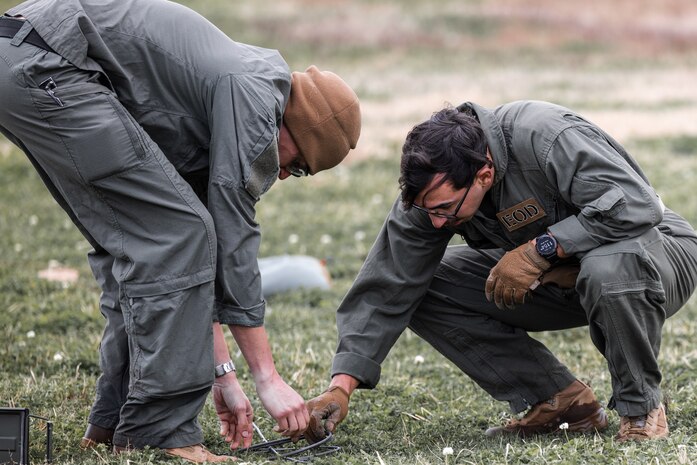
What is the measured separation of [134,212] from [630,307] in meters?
2.19

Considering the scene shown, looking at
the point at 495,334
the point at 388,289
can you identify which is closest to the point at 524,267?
the point at 495,334

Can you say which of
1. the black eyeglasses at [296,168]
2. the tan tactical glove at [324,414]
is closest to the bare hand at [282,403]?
the tan tactical glove at [324,414]

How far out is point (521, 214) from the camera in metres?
4.62

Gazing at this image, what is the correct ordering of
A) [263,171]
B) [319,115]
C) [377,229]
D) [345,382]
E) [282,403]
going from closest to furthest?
[263,171]
[282,403]
[319,115]
[345,382]
[377,229]

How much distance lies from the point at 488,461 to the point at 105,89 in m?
2.19

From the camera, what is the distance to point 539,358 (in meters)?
4.99

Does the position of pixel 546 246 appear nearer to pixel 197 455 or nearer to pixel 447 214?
pixel 447 214

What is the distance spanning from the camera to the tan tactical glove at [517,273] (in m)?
4.47

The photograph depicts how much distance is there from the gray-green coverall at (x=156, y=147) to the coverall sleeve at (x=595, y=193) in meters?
1.30

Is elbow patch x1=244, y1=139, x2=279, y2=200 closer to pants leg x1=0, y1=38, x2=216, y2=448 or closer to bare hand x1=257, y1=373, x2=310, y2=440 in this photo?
pants leg x1=0, y1=38, x2=216, y2=448

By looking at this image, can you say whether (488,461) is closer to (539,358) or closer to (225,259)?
(539,358)

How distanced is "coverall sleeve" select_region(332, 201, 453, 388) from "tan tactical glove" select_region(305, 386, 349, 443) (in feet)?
0.61

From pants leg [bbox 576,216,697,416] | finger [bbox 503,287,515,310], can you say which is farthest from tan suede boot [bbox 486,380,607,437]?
finger [bbox 503,287,515,310]

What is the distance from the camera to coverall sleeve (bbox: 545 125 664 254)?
4.31 meters
